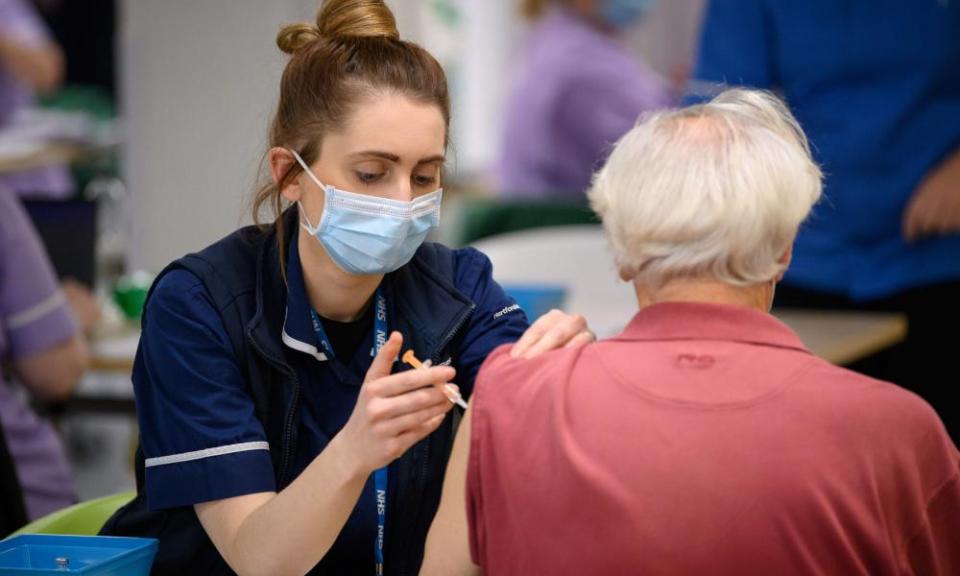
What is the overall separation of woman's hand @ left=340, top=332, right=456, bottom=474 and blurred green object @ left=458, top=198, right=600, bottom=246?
9.33 feet

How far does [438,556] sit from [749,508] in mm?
418

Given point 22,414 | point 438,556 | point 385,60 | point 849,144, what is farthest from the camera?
point 849,144

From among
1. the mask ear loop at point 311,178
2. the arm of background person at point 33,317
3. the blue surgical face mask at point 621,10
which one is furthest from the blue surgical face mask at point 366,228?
the blue surgical face mask at point 621,10

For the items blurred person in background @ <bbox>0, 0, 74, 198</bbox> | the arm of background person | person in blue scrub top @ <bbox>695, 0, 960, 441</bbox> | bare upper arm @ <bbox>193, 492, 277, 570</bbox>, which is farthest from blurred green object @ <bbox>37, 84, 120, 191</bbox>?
bare upper arm @ <bbox>193, 492, 277, 570</bbox>

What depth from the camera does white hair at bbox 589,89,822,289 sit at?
1.31 metres

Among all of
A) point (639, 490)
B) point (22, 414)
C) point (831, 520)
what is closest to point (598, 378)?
point (639, 490)

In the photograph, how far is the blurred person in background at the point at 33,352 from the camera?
2488 mm

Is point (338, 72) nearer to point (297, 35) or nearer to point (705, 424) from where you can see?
point (297, 35)

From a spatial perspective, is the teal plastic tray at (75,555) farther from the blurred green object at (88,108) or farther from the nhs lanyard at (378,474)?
the blurred green object at (88,108)

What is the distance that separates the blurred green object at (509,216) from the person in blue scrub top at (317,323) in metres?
2.40

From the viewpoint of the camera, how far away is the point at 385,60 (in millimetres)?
1741

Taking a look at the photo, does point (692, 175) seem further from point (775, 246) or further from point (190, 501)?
point (190, 501)

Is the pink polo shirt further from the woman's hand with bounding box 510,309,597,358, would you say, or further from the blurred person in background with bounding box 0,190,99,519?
the blurred person in background with bounding box 0,190,99,519

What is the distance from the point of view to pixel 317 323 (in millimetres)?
1739
